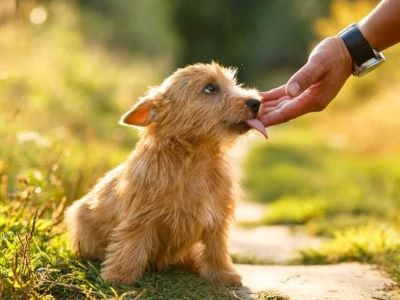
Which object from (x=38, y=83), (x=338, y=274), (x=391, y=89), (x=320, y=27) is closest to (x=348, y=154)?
(x=391, y=89)

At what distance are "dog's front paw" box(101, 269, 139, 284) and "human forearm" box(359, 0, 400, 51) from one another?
2098 millimetres

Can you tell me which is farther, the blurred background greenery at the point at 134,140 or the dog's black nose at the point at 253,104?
the blurred background greenery at the point at 134,140

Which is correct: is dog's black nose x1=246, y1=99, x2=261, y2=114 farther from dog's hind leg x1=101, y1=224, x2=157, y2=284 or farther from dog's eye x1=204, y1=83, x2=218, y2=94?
dog's hind leg x1=101, y1=224, x2=157, y2=284

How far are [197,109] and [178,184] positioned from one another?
526mm

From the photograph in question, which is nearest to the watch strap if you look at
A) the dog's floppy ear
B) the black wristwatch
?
the black wristwatch

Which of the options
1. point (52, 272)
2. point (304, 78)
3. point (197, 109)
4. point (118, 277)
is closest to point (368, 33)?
point (304, 78)

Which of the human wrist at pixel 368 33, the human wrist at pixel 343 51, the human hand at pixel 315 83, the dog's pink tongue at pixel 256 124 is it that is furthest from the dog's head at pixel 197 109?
the human wrist at pixel 368 33

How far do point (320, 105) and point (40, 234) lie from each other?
2.05m

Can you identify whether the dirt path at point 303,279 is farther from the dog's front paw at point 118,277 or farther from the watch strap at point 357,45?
Answer: the watch strap at point 357,45

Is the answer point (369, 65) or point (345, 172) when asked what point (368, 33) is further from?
point (345, 172)

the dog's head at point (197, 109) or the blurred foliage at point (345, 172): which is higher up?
the blurred foliage at point (345, 172)

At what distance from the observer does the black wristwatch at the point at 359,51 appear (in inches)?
182

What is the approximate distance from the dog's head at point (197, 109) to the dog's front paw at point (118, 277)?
896 mm

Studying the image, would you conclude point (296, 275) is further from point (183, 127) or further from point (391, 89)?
point (391, 89)
